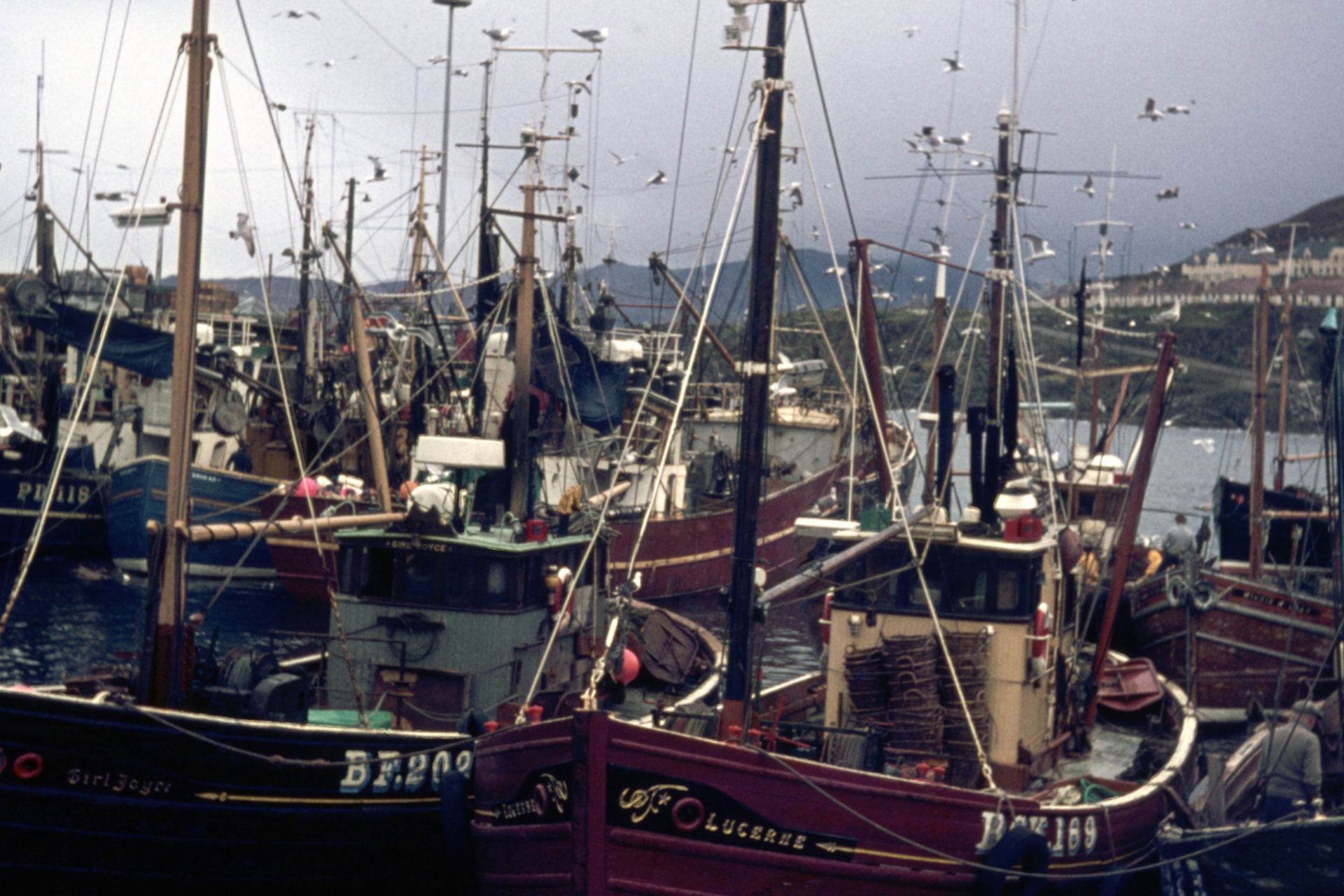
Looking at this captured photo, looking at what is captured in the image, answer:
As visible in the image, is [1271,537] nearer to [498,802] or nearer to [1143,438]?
[1143,438]

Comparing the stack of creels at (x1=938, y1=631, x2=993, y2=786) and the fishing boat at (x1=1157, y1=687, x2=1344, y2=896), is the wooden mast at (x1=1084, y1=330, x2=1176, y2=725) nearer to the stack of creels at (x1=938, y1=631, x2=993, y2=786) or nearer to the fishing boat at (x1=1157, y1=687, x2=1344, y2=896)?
the fishing boat at (x1=1157, y1=687, x2=1344, y2=896)

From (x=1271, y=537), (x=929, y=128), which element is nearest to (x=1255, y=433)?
(x=1271, y=537)

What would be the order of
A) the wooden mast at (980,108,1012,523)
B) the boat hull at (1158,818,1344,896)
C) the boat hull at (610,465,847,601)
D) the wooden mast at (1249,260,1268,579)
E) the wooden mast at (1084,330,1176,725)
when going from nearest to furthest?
1. the boat hull at (1158,818,1344,896)
2. the wooden mast at (980,108,1012,523)
3. the wooden mast at (1084,330,1176,725)
4. the wooden mast at (1249,260,1268,579)
5. the boat hull at (610,465,847,601)

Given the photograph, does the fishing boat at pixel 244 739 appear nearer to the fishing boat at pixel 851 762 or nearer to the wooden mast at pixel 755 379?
the fishing boat at pixel 851 762

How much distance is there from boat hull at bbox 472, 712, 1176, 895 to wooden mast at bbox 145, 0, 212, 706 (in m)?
3.79

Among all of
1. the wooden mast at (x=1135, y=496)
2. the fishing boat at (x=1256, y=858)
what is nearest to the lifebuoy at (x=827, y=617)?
the wooden mast at (x=1135, y=496)

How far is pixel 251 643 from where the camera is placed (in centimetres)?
3231

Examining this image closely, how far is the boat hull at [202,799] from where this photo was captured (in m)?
13.5

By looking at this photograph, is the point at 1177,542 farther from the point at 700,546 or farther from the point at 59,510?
the point at 59,510

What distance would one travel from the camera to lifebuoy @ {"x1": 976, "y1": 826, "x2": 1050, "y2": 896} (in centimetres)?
1311

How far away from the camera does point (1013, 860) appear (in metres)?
13.2

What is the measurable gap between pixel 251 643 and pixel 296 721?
689 inches

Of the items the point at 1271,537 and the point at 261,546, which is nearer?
the point at 1271,537

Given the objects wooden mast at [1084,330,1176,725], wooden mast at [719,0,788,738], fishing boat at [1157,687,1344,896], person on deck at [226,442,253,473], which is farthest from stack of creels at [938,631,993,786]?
person on deck at [226,442,253,473]
